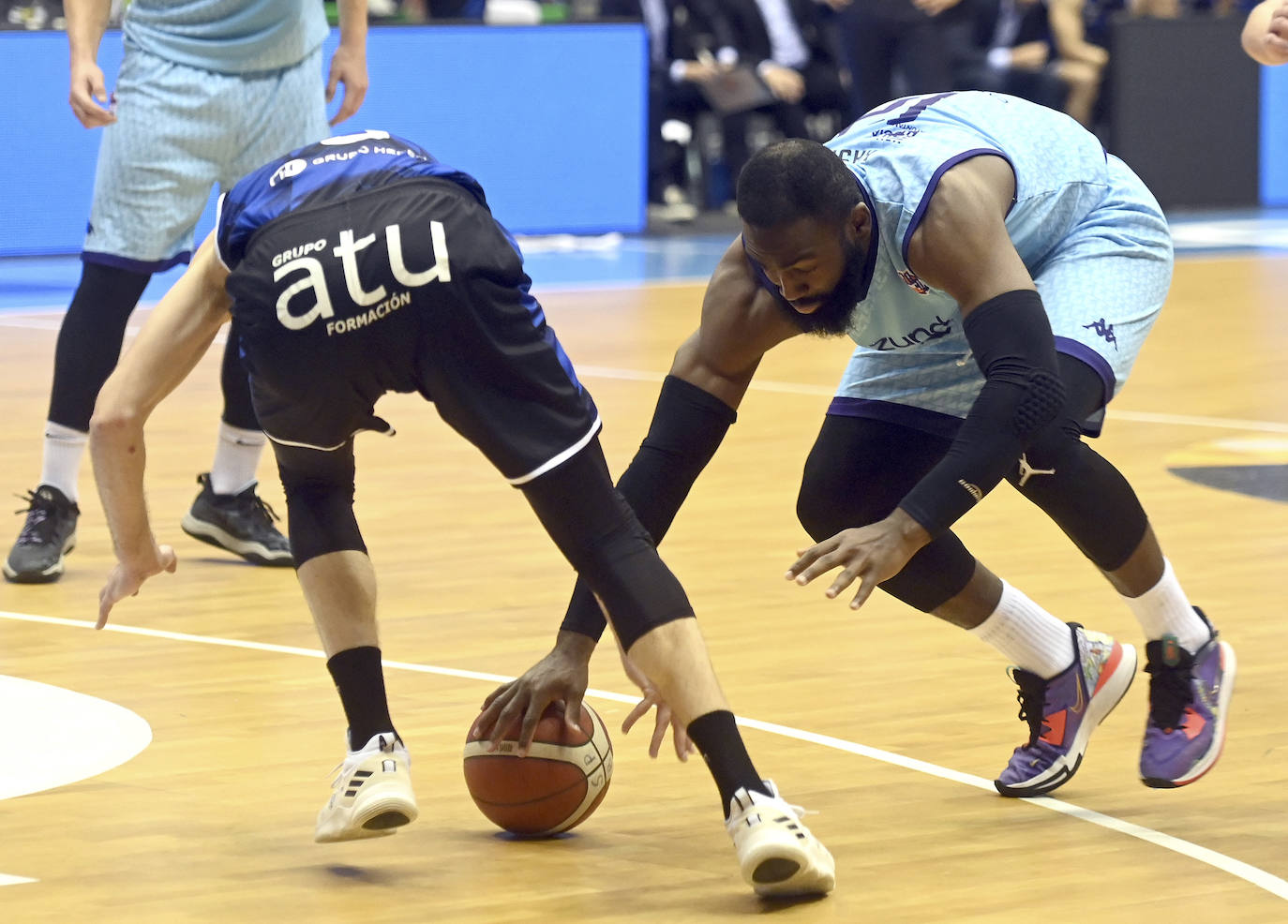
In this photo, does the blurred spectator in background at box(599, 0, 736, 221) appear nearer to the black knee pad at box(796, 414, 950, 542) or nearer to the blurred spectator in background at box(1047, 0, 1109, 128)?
the blurred spectator in background at box(1047, 0, 1109, 128)

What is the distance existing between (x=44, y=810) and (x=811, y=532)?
130 centimetres

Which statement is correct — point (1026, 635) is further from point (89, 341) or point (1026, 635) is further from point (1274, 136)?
point (1274, 136)

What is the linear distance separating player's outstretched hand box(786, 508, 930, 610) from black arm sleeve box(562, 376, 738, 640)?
0.55 metres

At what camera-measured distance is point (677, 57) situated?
517 inches

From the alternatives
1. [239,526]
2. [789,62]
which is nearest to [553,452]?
[239,526]

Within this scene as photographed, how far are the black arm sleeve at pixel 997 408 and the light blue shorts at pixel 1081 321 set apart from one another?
33cm

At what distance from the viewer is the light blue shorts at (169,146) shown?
5.12 meters

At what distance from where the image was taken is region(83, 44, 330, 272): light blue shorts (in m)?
5.12

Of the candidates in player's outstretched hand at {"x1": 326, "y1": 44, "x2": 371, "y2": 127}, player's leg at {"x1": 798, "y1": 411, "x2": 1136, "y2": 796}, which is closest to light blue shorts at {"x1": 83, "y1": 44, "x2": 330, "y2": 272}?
player's outstretched hand at {"x1": 326, "y1": 44, "x2": 371, "y2": 127}

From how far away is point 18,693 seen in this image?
4074 millimetres

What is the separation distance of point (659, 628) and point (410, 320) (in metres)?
0.54

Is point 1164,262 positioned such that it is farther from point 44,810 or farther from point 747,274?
point 44,810

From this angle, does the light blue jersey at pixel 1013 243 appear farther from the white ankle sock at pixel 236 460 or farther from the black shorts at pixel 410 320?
the white ankle sock at pixel 236 460

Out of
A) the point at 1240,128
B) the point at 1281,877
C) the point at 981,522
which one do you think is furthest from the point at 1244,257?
the point at 1281,877
